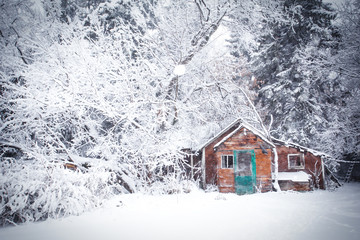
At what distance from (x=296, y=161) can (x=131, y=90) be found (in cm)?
1413

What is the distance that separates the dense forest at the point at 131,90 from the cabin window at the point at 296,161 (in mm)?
2150

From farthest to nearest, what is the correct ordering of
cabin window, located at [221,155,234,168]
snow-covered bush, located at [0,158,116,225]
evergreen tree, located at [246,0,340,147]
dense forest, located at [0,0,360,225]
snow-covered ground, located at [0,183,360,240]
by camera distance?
evergreen tree, located at [246,0,340,147] → cabin window, located at [221,155,234,168] → dense forest, located at [0,0,360,225] → snow-covered bush, located at [0,158,116,225] → snow-covered ground, located at [0,183,360,240]

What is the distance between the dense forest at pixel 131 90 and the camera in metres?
7.34

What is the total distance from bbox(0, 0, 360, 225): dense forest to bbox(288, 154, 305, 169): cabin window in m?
2.15

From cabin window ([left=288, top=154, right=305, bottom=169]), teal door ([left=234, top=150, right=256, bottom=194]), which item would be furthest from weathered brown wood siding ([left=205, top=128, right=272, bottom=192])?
cabin window ([left=288, top=154, right=305, bottom=169])

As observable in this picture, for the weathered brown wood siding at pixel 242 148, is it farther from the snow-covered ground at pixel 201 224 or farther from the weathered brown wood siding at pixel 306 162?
the snow-covered ground at pixel 201 224

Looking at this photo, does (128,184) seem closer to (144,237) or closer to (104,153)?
(104,153)

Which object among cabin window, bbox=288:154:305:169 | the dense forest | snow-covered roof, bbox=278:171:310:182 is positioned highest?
the dense forest

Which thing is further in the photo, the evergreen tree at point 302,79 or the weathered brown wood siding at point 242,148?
A: the evergreen tree at point 302,79

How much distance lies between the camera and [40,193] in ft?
19.3

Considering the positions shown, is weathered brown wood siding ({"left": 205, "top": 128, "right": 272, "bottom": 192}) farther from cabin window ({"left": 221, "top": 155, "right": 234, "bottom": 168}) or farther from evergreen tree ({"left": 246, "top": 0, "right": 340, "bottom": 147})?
evergreen tree ({"left": 246, "top": 0, "right": 340, "bottom": 147})

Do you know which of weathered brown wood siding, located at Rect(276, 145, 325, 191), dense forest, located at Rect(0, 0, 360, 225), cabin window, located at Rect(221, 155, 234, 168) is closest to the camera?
dense forest, located at Rect(0, 0, 360, 225)

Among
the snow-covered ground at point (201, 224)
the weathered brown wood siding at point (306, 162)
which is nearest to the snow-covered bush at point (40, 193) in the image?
the snow-covered ground at point (201, 224)

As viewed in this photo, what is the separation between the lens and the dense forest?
24.1 feet
